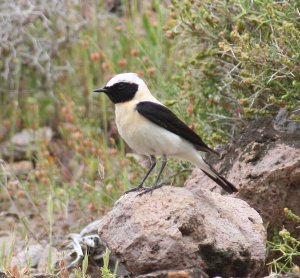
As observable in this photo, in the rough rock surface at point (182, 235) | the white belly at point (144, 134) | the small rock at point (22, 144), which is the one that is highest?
the white belly at point (144, 134)

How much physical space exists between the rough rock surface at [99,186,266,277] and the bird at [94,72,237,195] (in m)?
0.55

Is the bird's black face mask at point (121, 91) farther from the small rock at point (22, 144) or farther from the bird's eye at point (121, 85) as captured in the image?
the small rock at point (22, 144)

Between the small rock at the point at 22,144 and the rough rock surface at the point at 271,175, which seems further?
the small rock at the point at 22,144

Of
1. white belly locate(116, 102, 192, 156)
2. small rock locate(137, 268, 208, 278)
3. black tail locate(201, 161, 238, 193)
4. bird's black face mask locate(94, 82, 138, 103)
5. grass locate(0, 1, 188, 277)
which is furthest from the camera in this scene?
grass locate(0, 1, 188, 277)

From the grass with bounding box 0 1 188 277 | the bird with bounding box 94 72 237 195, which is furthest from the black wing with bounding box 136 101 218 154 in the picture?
the grass with bounding box 0 1 188 277

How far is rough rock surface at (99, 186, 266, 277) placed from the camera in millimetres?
4820

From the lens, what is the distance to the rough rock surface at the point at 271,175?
5.75 metres

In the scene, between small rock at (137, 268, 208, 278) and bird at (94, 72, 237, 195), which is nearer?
small rock at (137, 268, 208, 278)

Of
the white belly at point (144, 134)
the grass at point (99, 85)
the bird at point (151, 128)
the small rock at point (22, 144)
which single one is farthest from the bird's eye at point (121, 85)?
the small rock at point (22, 144)

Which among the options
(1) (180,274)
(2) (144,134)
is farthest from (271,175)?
(1) (180,274)

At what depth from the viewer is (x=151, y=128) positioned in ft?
18.8

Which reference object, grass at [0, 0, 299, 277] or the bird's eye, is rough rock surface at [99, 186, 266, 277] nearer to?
grass at [0, 0, 299, 277]

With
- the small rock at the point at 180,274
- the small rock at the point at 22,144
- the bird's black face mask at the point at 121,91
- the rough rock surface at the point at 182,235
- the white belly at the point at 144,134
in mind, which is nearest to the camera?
the small rock at the point at 180,274

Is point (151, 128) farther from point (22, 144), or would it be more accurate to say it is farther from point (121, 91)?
point (22, 144)
